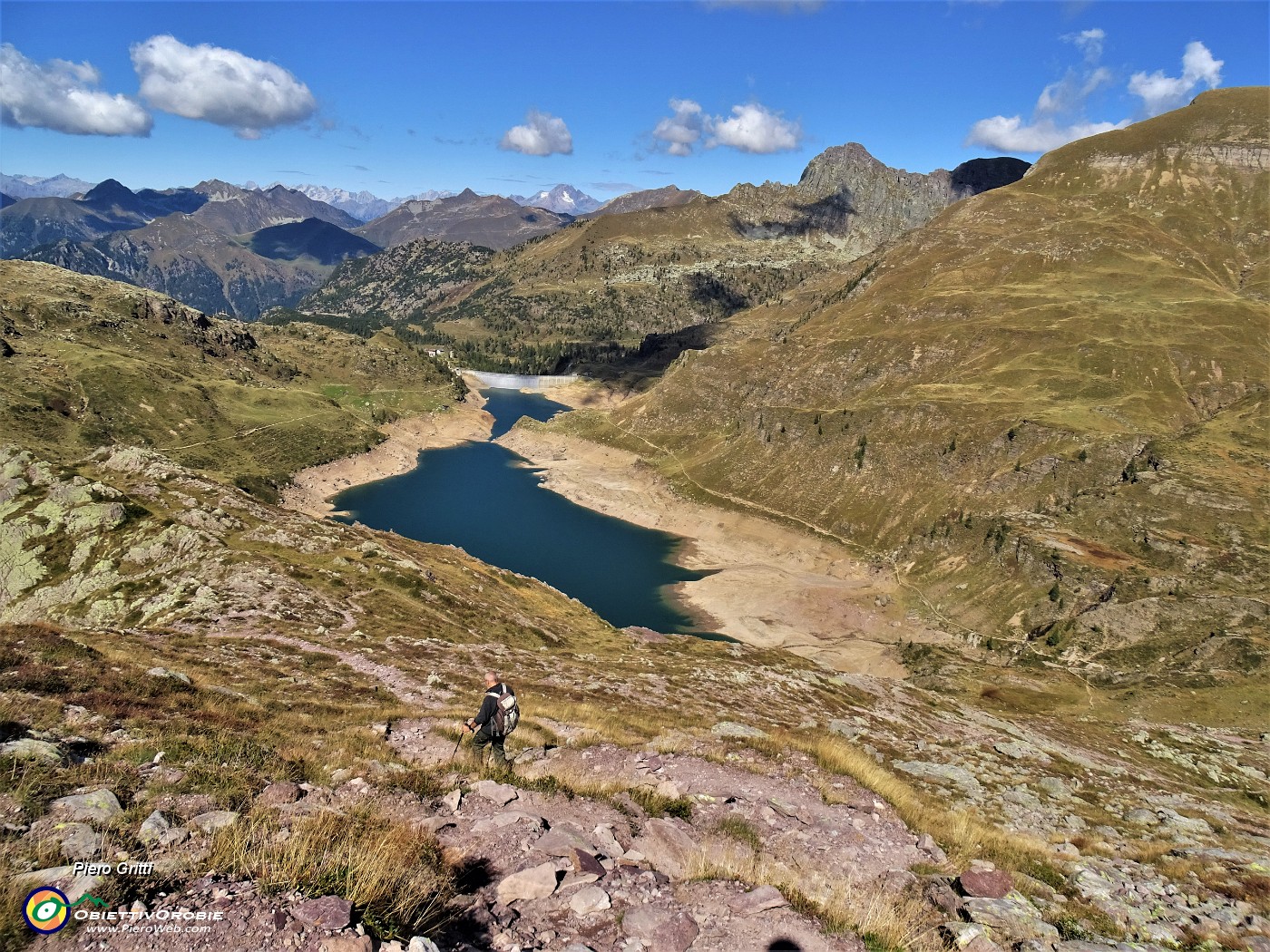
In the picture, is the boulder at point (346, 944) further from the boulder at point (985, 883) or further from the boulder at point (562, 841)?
the boulder at point (985, 883)

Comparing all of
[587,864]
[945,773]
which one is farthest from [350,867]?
[945,773]

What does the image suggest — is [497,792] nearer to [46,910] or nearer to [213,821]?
[213,821]

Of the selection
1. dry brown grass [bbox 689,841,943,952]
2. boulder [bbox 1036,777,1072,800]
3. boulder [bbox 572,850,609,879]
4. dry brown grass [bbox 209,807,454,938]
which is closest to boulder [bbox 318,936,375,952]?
dry brown grass [bbox 209,807,454,938]

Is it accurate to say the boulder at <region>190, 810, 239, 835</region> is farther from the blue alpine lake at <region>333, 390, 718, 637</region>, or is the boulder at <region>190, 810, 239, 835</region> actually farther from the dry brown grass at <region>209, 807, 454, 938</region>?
the blue alpine lake at <region>333, 390, 718, 637</region>

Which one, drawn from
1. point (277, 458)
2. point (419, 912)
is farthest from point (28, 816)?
point (277, 458)

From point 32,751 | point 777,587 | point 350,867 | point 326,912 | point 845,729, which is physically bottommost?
point 777,587

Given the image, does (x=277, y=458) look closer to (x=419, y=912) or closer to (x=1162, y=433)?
(x=419, y=912)
